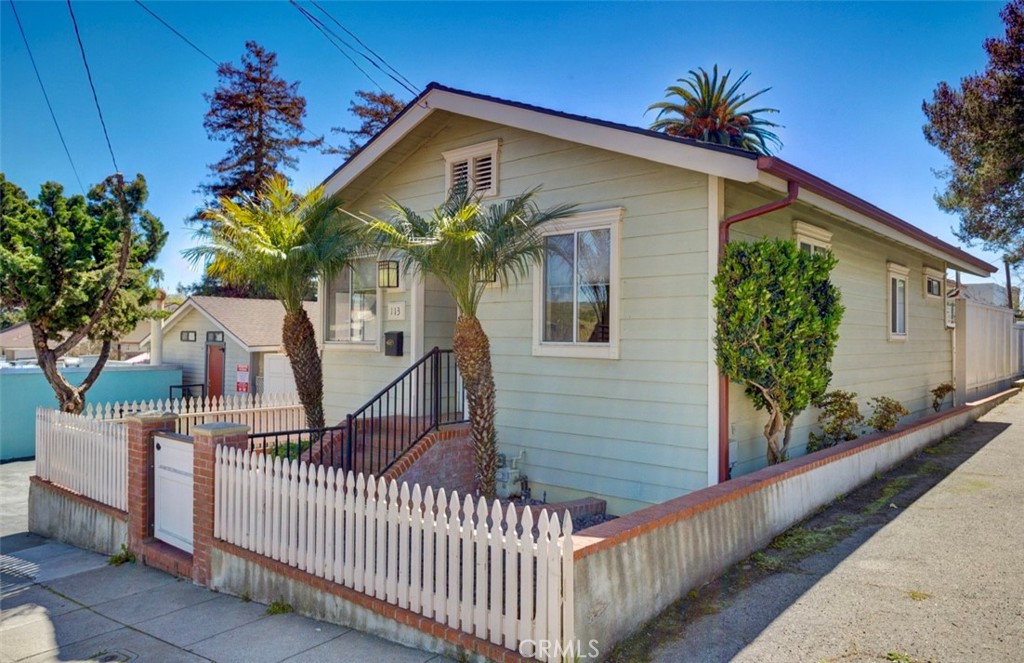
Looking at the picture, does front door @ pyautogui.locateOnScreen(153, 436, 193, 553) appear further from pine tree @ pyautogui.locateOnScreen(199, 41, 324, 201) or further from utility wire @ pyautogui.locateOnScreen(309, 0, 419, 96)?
pine tree @ pyautogui.locateOnScreen(199, 41, 324, 201)

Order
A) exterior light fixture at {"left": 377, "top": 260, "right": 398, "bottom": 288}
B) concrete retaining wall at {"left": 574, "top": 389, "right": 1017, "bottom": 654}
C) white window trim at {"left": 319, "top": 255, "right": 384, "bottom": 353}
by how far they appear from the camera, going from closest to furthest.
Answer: concrete retaining wall at {"left": 574, "top": 389, "right": 1017, "bottom": 654}, exterior light fixture at {"left": 377, "top": 260, "right": 398, "bottom": 288}, white window trim at {"left": 319, "top": 255, "right": 384, "bottom": 353}

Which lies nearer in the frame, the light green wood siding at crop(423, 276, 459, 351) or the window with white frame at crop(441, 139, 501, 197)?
the window with white frame at crop(441, 139, 501, 197)

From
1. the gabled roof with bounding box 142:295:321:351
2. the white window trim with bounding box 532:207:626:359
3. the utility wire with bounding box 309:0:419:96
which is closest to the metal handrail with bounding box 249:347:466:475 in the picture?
the white window trim with bounding box 532:207:626:359

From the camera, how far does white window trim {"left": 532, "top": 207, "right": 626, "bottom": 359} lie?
6918mm

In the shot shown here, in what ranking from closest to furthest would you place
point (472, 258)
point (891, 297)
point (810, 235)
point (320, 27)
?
point (472, 258) < point (810, 235) < point (891, 297) < point (320, 27)

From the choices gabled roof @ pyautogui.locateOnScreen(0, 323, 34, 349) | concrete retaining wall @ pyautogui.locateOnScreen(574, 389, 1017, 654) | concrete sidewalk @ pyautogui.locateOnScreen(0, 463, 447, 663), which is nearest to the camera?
concrete retaining wall @ pyautogui.locateOnScreen(574, 389, 1017, 654)

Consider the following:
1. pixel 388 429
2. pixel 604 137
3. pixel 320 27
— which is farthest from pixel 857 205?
pixel 320 27

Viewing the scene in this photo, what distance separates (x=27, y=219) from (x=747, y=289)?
41.7 feet

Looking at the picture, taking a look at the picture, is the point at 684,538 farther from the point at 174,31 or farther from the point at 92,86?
the point at 174,31

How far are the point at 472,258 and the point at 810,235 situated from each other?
486 centimetres

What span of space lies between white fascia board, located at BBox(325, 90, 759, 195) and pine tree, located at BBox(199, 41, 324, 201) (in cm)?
2250

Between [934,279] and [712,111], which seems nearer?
[934,279]

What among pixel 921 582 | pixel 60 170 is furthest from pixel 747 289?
pixel 60 170

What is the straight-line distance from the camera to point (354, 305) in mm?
9898
